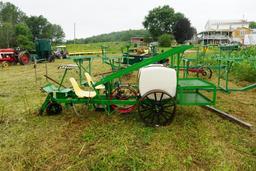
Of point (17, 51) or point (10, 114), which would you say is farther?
point (17, 51)

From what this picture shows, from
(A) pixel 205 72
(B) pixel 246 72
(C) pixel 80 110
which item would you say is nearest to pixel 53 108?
(C) pixel 80 110

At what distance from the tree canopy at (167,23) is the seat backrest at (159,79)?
4764 centimetres

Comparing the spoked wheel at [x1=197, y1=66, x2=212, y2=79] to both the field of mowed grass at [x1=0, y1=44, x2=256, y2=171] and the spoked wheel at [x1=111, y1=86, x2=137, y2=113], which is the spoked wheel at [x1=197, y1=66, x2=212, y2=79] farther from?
the spoked wheel at [x1=111, y1=86, x2=137, y2=113]

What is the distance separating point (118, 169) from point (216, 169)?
1.23 meters

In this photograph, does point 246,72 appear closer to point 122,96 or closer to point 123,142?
point 122,96

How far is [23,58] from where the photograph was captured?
1462cm

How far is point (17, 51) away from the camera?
1488 centimetres

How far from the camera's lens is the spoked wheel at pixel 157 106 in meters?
3.91

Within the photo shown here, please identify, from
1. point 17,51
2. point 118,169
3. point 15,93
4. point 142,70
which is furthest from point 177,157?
point 17,51

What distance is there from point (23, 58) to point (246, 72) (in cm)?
1291

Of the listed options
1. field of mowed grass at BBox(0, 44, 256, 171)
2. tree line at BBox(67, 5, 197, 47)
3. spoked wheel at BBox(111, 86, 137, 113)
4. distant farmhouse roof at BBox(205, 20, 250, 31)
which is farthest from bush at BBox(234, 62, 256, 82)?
distant farmhouse roof at BBox(205, 20, 250, 31)

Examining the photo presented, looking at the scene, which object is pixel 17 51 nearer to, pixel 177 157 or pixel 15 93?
pixel 15 93

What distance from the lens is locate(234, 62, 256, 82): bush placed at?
7922 mm

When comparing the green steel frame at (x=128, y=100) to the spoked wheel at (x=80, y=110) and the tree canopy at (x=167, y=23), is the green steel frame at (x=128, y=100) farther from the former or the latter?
the tree canopy at (x=167, y=23)
